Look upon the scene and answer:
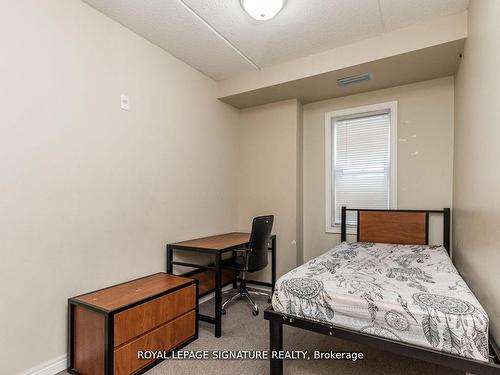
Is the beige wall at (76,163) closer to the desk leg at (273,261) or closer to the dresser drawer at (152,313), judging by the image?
the dresser drawer at (152,313)

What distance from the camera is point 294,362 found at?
79.7 inches

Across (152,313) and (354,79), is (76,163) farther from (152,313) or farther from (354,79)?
(354,79)

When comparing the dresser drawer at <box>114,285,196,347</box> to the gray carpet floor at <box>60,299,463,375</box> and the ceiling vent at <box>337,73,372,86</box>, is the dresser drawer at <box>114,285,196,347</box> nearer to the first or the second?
the gray carpet floor at <box>60,299,463,375</box>

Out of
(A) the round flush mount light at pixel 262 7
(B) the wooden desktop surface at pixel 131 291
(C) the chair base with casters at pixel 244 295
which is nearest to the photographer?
(B) the wooden desktop surface at pixel 131 291

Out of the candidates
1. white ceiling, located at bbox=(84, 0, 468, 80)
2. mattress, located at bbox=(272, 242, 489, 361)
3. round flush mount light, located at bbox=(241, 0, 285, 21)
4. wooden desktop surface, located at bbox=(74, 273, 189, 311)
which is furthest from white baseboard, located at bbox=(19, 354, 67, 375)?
round flush mount light, located at bbox=(241, 0, 285, 21)

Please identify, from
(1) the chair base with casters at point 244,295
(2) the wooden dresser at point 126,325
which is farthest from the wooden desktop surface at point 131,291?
(1) the chair base with casters at point 244,295

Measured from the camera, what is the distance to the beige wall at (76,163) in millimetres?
1734

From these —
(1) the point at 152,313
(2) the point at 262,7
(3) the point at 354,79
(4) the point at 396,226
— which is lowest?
(1) the point at 152,313

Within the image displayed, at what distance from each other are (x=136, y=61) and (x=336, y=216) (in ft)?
8.91

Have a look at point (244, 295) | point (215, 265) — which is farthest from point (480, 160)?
point (244, 295)

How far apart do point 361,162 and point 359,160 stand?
3 centimetres

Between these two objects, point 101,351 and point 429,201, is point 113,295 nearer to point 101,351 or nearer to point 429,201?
point 101,351

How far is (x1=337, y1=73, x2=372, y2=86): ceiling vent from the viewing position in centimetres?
291

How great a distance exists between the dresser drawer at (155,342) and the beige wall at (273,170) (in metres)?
1.51
